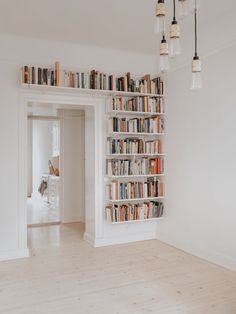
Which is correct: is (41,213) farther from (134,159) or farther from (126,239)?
(134,159)

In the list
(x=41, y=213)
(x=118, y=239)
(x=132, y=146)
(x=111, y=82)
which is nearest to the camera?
(x=111, y=82)

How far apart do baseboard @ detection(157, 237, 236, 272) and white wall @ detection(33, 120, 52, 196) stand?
18.5ft

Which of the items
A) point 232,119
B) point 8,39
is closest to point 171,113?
point 232,119

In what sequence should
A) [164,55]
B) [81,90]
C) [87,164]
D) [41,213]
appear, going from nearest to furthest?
[164,55] < [81,90] < [87,164] < [41,213]

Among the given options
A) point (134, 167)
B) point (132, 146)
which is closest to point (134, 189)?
point (134, 167)

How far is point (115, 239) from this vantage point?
16.1 ft

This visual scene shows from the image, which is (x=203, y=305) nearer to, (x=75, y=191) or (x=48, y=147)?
(x=75, y=191)

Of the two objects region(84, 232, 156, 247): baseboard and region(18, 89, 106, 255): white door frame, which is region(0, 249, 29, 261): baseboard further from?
region(84, 232, 156, 247): baseboard

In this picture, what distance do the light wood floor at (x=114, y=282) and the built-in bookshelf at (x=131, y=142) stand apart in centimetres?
64

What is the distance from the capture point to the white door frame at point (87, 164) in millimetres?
4305

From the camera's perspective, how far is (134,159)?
4922 millimetres

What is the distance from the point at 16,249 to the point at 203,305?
8.26 ft

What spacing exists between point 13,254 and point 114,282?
1561 millimetres

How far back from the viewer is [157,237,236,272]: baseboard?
3.75 m
